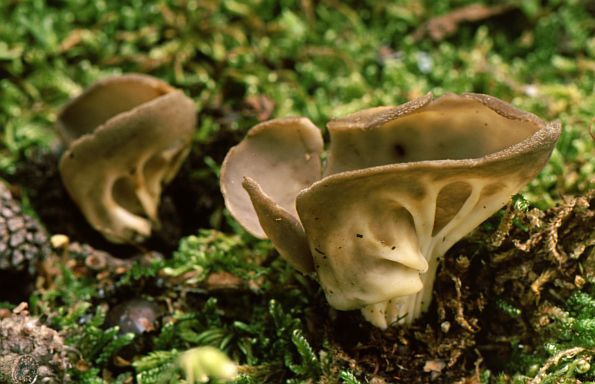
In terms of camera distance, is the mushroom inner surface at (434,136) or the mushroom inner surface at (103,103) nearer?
the mushroom inner surface at (434,136)

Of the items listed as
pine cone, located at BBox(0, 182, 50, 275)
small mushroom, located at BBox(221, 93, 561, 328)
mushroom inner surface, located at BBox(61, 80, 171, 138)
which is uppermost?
small mushroom, located at BBox(221, 93, 561, 328)


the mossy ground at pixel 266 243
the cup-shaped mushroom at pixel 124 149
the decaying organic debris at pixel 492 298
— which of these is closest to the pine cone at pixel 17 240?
the mossy ground at pixel 266 243

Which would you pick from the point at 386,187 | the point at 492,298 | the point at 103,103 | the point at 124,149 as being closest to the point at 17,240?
the point at 124,149

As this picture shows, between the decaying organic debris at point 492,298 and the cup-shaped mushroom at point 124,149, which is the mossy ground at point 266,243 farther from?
the cup-shaped mushroom at point 124,149

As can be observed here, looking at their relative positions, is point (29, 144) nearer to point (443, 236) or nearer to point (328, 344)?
point (328, 344)

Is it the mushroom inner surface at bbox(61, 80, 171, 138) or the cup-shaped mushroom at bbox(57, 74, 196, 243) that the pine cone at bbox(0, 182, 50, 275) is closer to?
the cup-shaped mushroom at bbox(57, 74, 196, 243)

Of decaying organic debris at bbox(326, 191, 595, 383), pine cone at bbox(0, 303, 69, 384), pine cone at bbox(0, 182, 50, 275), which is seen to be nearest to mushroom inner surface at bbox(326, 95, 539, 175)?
decaying organic debris at bbox(326, 191, 595, 383)
